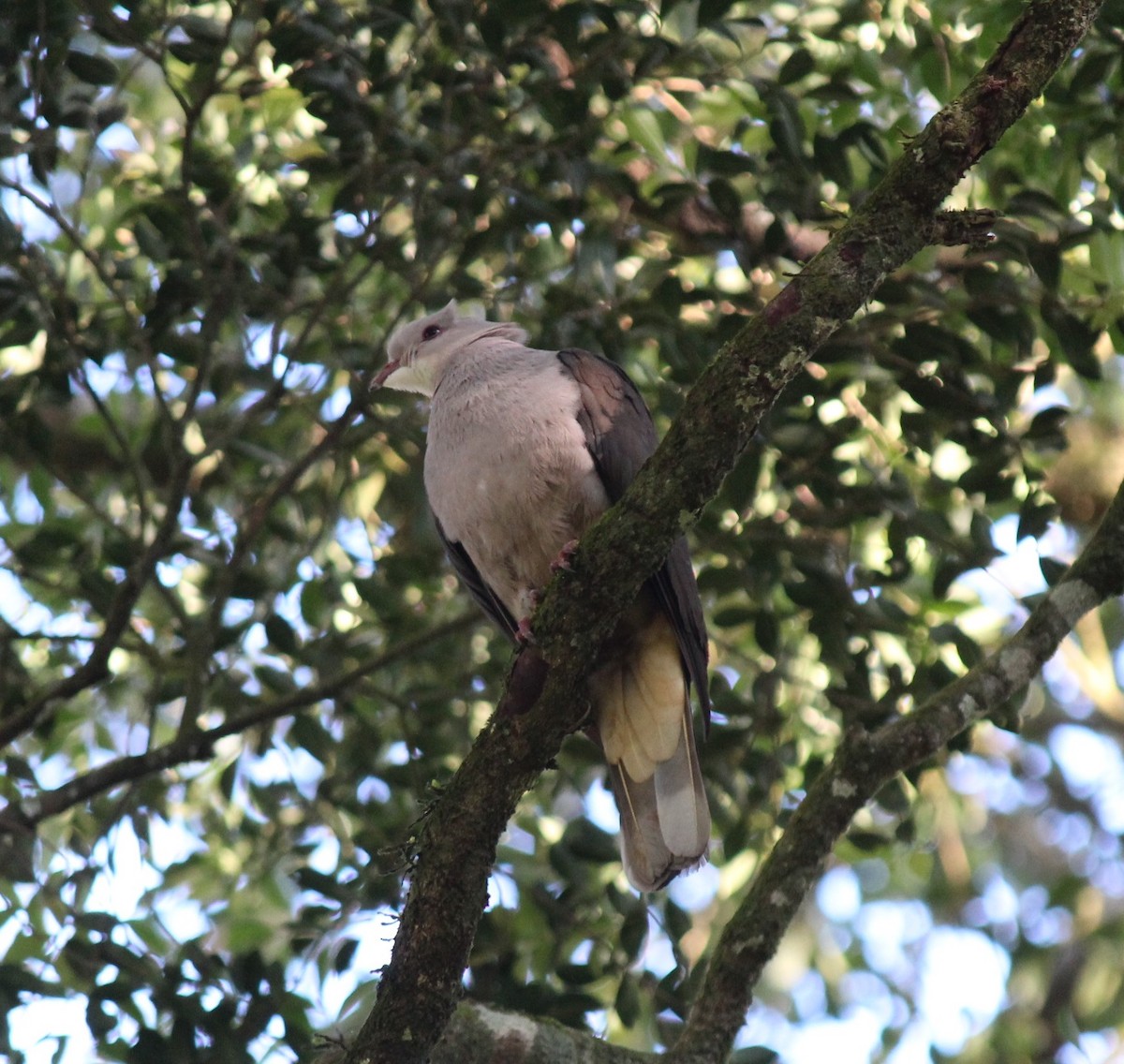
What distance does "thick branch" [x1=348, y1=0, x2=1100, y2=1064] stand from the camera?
2.65 metres

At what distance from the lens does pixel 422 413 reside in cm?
485

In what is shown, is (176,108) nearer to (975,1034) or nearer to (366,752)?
(366,752)

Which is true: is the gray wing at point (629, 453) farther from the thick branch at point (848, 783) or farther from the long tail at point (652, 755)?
the thick branch at point (848, 783)

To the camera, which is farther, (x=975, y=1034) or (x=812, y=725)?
(x=975, y=1034)

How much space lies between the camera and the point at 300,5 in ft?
13.0

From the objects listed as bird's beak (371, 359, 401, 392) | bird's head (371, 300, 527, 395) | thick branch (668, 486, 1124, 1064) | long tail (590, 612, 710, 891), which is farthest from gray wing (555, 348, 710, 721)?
bird's beak (371, 359, 401, 392)

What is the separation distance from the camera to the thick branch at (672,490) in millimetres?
2646

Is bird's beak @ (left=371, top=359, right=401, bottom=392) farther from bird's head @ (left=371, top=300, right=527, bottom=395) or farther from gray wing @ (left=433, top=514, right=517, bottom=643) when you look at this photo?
gray wing @ (left=433, top=514, right=517, bottom=643)

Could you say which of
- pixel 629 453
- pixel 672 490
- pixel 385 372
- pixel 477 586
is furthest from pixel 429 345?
pixel 672 490

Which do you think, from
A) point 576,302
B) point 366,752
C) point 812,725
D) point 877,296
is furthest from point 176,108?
point 812,725

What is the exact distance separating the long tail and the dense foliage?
0.49 meters

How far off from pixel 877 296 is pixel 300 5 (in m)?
1.91

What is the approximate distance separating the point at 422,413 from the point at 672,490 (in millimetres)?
2349

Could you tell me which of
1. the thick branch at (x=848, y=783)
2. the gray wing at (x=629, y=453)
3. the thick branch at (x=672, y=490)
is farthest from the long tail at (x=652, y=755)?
the thick branch at (x=672, y=490)
